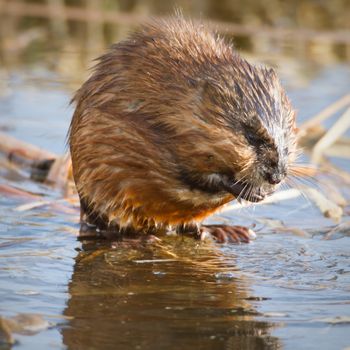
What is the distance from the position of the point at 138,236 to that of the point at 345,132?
2730 millimetres

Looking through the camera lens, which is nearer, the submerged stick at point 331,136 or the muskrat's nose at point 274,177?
the muskrat's nose at point 274,177

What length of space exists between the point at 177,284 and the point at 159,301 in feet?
0.94

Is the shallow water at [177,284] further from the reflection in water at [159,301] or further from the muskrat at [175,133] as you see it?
the muskrat at [175,133]

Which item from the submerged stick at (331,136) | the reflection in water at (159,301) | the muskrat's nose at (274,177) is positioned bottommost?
the reflection in water at (159,301)

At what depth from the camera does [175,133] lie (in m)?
4.56

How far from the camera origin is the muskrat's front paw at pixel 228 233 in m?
4.98

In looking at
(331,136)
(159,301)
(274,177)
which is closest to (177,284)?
(159,301)

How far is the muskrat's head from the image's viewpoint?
4387 millimetres

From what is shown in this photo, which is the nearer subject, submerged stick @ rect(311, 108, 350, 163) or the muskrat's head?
the muskrat's head

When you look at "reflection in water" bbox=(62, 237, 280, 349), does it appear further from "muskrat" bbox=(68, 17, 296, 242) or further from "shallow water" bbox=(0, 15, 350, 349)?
"muskrat" bbox=(68, 17, 296, 242)

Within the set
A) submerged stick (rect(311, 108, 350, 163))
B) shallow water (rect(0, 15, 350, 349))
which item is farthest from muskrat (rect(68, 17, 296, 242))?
submerged stick (rect(311, 108, 350, 163))

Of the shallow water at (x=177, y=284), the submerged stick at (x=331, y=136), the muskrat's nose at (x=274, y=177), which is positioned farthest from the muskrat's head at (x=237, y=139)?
the submerged stick at (x=331, y=136)

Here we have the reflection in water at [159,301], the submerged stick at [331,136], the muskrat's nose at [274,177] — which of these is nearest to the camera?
the reflection in water at [159,301]

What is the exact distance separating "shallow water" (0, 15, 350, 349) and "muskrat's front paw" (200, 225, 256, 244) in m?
0.06
